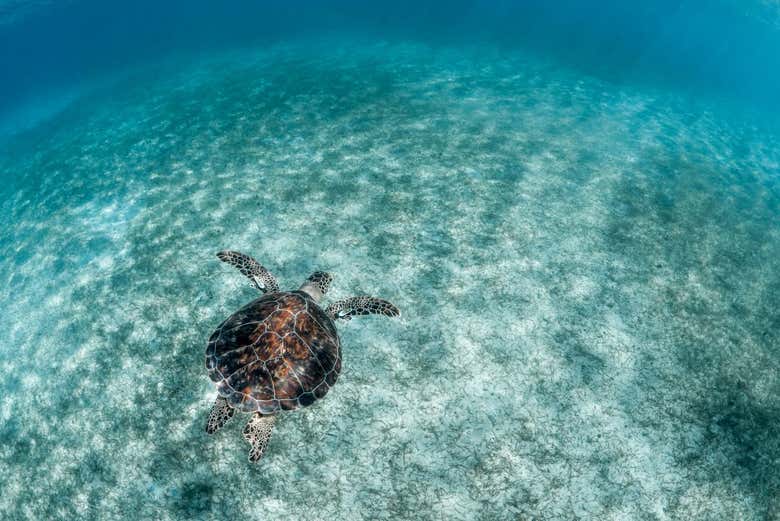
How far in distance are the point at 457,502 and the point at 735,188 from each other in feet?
45.8

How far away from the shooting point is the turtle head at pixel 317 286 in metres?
5.78

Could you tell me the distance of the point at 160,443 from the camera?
484 centimetres

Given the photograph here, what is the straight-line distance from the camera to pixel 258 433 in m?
4.52

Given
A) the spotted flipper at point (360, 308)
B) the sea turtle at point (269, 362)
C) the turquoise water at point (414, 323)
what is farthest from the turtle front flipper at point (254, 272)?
the spotted flipper at point (360, 308)

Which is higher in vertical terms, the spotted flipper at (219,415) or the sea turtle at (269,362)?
the sea turtle at (269,362)

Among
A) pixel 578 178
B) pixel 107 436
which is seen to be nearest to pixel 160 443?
pixel 107 436

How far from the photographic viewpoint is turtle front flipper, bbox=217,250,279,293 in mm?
6096

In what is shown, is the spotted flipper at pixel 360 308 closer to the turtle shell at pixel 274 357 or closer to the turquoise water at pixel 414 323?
the turquoise water at pixel 414 323

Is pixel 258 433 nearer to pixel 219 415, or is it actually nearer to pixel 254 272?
pixel 219 415

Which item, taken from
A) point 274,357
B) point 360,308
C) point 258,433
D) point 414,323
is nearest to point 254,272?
point 360,308

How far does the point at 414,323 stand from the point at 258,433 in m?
2.78

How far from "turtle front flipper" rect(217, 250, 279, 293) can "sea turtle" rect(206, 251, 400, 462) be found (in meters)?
0.92

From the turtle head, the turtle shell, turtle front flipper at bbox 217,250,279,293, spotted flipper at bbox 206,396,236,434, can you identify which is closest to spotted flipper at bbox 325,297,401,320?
the turtle head

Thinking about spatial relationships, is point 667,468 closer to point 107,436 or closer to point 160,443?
point 160,443
